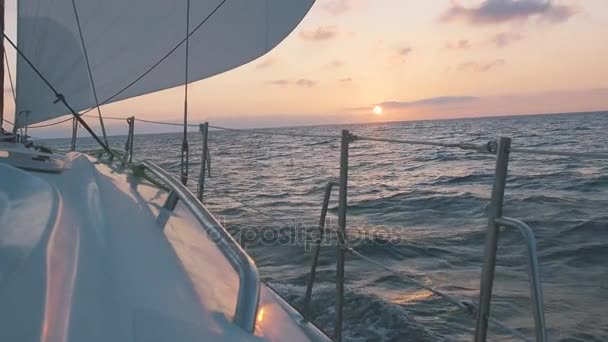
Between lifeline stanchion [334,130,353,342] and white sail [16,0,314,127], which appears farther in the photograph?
white sail [16,0,314,127]

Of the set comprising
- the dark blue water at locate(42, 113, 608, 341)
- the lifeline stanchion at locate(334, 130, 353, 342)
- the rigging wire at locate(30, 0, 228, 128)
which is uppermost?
the rigging wire at locate(30, 0, 228, 128)

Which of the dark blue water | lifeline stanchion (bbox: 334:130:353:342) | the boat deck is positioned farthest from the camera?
the dark blue water

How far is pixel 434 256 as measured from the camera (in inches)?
227

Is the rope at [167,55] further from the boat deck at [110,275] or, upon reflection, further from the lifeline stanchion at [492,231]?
the lifeline stanchion at [492,231]

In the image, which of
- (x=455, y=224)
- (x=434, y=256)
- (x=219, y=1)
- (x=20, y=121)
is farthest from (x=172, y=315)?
(x=455, y=224)

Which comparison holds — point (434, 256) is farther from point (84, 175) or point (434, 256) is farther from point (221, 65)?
point (84, 175)

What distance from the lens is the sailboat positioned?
3.86 ft

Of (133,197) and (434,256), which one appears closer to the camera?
(133,197)

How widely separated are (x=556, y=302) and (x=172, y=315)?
13.3 ft

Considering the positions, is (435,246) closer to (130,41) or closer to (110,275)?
(130,41)

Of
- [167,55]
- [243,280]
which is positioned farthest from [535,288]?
[167,55]

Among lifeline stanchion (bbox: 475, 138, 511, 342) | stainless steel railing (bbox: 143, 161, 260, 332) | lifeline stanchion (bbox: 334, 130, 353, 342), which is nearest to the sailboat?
stainless steel railing (bbox: 143, 161, 260, 332)

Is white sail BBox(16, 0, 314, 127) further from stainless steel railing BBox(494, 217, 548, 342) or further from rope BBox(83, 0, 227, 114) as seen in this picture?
stainless steel railing BBox(494, 217, 548, 342)

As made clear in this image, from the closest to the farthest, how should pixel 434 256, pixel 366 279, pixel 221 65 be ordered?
pixel 221 65, pixel 366 279, pixel 434 256
